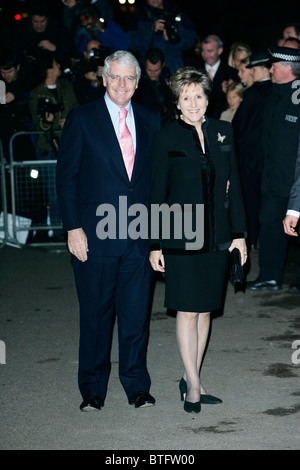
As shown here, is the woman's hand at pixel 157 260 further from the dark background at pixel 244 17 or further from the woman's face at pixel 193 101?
the dark background at pixel 244 17

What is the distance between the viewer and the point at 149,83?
35.4 ft

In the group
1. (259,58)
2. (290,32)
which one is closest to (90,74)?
(259,58)

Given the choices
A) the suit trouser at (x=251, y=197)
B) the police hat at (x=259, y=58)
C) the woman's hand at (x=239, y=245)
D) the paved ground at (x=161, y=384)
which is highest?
the police hat at (x=259, y=58)

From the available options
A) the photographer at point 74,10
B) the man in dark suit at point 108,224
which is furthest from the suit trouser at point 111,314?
the photographer at point 74,10

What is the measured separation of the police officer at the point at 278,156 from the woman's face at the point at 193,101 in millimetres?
3058

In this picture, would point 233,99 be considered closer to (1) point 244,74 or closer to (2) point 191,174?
(1) point 244,74

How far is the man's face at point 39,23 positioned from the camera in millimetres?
11820

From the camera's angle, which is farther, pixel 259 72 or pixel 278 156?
pixel 259 72

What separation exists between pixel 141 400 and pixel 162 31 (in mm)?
7474

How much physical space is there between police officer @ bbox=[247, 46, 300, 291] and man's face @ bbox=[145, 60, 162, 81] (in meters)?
2.91

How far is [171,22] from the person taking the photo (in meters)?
11.5
